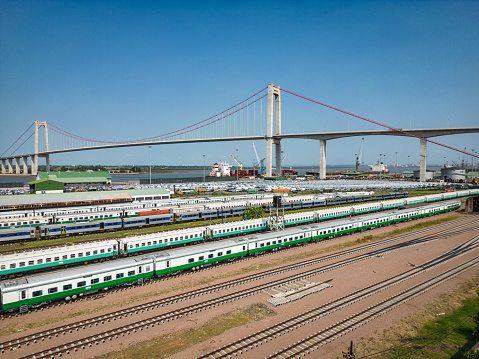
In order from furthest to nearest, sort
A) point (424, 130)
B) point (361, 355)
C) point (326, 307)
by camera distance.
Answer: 1. point (424, 130)
2. point (326, 307)
3. point (361, 355)

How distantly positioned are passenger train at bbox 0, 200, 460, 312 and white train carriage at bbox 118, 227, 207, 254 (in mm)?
1516

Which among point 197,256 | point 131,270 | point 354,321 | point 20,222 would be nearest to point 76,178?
point 20,222

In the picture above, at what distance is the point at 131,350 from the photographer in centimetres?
1534

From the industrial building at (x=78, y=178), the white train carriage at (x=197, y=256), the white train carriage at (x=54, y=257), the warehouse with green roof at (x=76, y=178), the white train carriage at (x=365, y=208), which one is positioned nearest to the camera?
the white train carriage at (x=54, y=257)

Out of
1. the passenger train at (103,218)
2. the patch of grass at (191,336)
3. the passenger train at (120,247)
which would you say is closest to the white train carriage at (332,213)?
the passenger train at (120,247)

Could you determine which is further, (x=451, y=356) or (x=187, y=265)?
(x=187, y=265)

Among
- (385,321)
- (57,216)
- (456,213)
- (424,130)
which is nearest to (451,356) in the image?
(385,321)

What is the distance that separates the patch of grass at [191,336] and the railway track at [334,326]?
1551 mm

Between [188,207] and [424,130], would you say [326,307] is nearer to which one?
[188,207]

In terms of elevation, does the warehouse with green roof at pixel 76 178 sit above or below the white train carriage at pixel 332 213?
above

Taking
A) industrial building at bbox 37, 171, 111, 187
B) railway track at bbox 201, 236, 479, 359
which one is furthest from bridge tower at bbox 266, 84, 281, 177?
railway track at bbox 201, 236, 479, 359

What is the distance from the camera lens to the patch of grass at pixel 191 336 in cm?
1505

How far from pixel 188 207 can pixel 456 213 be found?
54.9 metres

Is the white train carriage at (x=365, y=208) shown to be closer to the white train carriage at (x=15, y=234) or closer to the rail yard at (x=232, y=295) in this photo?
the rail yard at (x=232, y=295)
